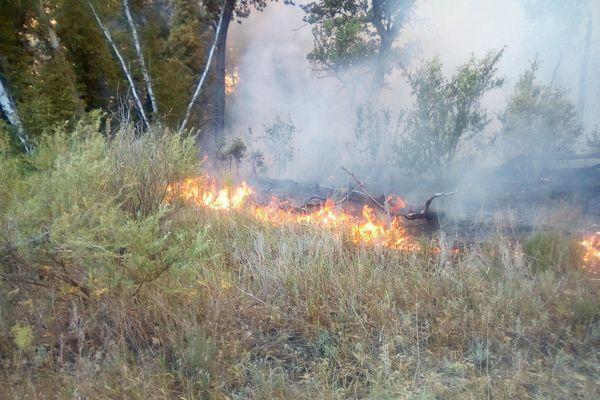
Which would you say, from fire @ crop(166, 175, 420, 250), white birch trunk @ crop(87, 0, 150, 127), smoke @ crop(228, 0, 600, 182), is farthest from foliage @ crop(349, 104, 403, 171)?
white birch trunk @ crop(87, 0, 150, 127)

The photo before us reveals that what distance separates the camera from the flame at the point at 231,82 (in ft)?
58.4

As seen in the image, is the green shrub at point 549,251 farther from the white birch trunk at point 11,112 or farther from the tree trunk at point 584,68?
the white birch trunk at point 11,112

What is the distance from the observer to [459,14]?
11.5m

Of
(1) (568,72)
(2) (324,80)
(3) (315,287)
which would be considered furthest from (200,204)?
(2) (324,80)

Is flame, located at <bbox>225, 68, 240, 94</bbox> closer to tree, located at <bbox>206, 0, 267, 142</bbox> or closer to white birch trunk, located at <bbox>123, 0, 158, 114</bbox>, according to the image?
tree, located at <bbox>206, 0, 267, 142</bbox>

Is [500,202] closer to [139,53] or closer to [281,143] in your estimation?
[281,143]

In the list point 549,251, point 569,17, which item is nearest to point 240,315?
point 549,251

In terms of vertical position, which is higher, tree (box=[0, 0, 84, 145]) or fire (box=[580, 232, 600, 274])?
tree (box=[0, 0, 84, 145])

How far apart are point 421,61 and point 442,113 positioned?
83.1 inches

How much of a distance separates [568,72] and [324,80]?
24.0 ft

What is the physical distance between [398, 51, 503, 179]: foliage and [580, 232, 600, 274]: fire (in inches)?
129

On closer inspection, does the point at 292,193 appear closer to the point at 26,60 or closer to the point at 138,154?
the point at 138,154

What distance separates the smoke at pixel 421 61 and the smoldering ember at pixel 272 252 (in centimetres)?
80

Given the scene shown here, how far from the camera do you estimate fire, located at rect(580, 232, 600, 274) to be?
13.9ft
